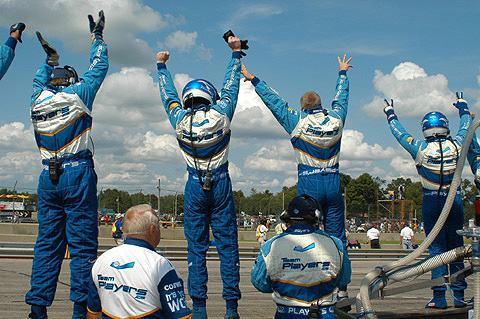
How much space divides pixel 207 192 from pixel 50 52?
2.42 m

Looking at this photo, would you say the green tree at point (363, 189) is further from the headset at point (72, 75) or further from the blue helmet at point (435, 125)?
the headset at point (72, 75)

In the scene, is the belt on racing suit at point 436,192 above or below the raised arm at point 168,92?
below

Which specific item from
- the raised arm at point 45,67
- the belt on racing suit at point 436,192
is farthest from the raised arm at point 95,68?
the belt on racing suit at point 436,192

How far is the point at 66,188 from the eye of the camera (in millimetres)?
4695

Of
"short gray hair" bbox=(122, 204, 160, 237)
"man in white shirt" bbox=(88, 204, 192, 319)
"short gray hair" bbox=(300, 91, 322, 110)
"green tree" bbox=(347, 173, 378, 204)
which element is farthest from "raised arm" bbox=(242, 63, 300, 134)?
"green tree" bbox=(347, 173, 378, 204)

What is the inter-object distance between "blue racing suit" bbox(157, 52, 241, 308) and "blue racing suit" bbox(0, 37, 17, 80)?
186 centimetres

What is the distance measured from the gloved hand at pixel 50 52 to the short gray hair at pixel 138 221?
3.10m

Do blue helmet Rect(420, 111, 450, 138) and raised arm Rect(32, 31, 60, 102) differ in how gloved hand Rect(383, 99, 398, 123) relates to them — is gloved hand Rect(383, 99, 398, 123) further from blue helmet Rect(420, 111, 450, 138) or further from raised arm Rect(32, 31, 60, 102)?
raised arm Rect(32, 31, 60, 102)

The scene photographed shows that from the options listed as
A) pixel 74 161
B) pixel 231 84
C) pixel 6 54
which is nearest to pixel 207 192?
pixel 231 84

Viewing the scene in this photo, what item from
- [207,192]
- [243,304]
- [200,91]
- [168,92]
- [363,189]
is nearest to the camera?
[207,192]

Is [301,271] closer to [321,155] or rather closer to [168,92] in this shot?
[321,155]

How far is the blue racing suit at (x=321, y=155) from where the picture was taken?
575cm

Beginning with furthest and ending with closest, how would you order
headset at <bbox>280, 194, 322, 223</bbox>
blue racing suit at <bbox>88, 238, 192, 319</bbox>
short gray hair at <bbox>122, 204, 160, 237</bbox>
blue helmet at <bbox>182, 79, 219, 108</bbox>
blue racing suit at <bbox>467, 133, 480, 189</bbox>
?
blue racing suit at <bbox>467, 133, 480, 189</bbox>
blue helmet at <bbox>182, 79, 219, 108</bbox>
headset at <bbox>280, 194, 322, 223</bbox>
short gray hair at <bbox>122, 204, 160, 237</bbox>
blue racing suit at <bbox>88, 238, 192, 319</bbox>

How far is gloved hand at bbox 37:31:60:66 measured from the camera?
5406 mm
